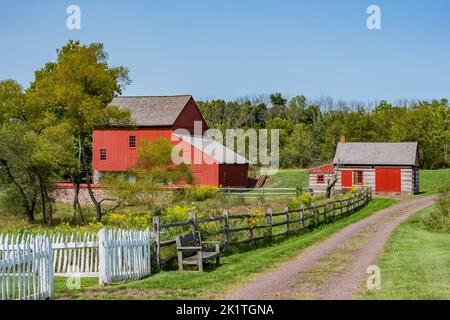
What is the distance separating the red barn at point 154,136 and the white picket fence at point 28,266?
147ft

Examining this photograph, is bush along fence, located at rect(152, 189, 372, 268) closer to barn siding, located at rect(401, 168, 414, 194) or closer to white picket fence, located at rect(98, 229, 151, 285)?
white picket fence, located at rect(98, 229, 151, 285)

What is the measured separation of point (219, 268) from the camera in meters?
16.0

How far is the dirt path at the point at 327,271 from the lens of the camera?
11930mm

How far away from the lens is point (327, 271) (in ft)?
49.3

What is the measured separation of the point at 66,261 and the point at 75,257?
12.1 inches

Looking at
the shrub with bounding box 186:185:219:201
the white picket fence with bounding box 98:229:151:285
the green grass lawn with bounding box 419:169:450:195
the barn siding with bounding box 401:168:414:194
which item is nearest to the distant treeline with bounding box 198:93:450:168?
the green grass lawn with bounding box 419:169:450:195

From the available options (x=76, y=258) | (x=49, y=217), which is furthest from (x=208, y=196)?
(x=76, y=258)

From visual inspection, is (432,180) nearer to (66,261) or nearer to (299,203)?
(299,203)

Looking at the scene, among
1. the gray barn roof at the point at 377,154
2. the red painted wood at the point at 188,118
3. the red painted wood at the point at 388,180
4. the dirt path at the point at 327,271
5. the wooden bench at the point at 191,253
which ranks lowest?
the dirt path at the point at 327,271

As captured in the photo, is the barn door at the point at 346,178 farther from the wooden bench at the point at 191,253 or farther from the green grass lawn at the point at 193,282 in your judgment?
the wooden bench at the point at 191,253

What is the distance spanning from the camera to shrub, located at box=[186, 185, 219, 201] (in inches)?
1870

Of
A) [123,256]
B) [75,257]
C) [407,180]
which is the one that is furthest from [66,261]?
[407,180]

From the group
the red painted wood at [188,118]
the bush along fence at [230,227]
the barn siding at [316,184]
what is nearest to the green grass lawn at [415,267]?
the bush along fence at [230,227]

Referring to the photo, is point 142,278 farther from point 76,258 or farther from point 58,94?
point 58,94
